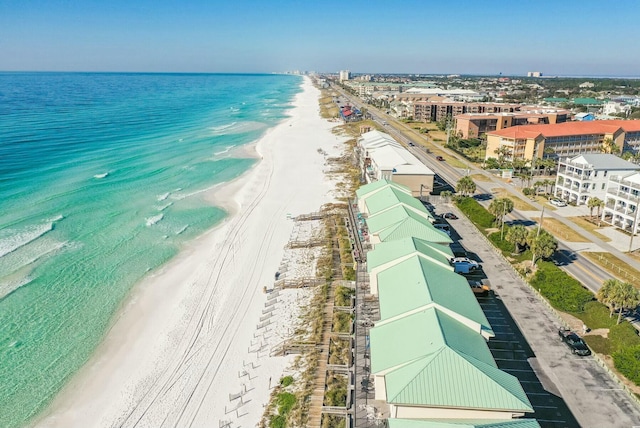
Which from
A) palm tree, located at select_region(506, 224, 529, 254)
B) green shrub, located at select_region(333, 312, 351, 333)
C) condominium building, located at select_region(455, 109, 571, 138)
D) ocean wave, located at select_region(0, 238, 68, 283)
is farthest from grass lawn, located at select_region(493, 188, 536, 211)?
ocean wave, located at select_region(0, 238, 68, 283)

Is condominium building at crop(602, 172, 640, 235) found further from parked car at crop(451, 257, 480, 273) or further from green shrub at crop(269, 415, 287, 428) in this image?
green shrub at crop(269, 415, 287, 428)

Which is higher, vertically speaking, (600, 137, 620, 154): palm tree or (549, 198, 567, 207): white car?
(600, 137, 620, 154): palm tree

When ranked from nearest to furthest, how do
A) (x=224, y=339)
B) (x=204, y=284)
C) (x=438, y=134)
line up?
1. (x=224, y=339)
2. (x=204, y=284)
3. (x=438, y=134)

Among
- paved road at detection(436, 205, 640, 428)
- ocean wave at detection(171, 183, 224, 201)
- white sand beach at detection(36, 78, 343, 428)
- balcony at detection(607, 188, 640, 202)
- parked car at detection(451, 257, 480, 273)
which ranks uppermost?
balcony at detection(607, 188, 640, 202)

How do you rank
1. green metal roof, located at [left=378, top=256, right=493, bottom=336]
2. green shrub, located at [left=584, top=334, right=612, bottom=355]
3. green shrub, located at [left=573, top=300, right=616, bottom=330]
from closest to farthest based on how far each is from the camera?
green metal roof, located at [left=378, top=256, right=493, bottom=336] → green shrub, located at [left=584, top=334, right=612, bottom=355] → green shrub, located at [left=573, top=300, right=616, bottom=330]

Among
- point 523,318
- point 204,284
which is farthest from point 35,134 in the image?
point 523,318

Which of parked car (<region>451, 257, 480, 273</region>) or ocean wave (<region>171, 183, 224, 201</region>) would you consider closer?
parked car (<region>451, 257, 480, 273</region>)

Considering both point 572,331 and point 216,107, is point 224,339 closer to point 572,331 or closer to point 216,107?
point 572,331

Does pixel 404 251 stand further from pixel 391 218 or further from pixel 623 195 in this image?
pixel 623 195
